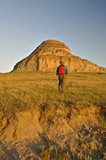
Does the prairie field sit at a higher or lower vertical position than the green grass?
lower

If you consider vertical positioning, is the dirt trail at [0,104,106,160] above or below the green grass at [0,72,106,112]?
below

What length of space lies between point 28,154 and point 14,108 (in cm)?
209

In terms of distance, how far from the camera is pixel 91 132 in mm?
3803

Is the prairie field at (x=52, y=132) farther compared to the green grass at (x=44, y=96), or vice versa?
the green grass at (x=44, y=96)

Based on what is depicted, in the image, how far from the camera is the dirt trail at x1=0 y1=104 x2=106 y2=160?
297cm

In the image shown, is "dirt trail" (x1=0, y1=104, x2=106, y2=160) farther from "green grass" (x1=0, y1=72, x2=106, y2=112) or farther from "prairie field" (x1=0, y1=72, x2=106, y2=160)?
"green grass" (x1=0, y1=72, x2=106, y2=112)

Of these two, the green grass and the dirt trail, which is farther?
the green grass

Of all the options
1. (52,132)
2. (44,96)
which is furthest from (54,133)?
(44,96)

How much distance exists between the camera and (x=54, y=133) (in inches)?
148

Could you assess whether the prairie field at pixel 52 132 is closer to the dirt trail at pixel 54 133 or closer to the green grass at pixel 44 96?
the dirt trail at pixel 54 133

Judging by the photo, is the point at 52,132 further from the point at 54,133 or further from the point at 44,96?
the point at 44,96

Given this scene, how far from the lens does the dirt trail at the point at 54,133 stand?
2.97 m

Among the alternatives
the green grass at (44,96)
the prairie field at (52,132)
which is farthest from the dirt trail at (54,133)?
the green grass at (44,96)

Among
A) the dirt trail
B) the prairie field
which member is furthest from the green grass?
the dirt trail
